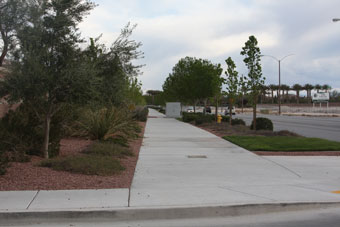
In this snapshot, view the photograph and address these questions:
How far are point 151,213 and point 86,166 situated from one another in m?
3.02

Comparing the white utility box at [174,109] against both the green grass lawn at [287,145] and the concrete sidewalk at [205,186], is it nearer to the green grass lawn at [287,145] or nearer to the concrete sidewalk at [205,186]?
the green grass lawn at [287,145]

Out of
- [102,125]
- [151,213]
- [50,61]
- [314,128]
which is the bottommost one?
[314,128]

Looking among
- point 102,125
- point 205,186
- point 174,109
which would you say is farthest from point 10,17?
point 174,109

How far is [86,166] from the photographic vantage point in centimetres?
827

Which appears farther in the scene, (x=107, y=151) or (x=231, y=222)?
Result: (x=107, y=151)

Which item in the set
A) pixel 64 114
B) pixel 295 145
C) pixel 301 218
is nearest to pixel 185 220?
pixel 301 218

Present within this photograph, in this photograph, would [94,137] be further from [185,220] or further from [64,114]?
[185,220]

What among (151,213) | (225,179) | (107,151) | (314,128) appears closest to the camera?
(151,213)

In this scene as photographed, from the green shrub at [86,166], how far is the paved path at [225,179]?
0.60 metres

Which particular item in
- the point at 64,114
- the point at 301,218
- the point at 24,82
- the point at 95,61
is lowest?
the point at 301,218

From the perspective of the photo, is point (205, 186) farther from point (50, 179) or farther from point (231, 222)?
point (50, 179)

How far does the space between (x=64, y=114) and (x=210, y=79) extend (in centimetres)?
2172

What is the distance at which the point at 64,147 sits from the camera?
12.3 meters

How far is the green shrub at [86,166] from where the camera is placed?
321 inches
